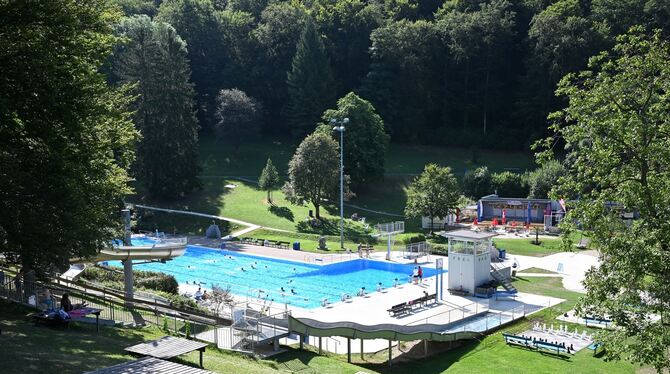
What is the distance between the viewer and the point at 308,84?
73000mm

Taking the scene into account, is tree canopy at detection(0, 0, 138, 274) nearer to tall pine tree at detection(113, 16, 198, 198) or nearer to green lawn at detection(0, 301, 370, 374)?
green lawn at detection(0, 301, 370, 374)

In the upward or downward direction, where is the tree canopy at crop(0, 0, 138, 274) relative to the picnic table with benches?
upward

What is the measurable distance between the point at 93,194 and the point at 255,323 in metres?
6.44

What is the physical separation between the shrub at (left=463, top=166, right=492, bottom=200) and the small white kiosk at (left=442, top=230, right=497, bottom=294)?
25322mm

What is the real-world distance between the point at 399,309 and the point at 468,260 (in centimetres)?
529

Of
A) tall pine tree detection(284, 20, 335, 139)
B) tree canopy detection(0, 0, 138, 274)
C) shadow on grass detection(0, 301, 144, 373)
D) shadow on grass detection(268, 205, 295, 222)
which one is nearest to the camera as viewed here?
shadow on grass detection(0, 301, 144, 373)

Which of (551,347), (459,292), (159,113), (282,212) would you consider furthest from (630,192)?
(159,113)

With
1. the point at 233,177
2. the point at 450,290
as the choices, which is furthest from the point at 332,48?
the point at 450,290

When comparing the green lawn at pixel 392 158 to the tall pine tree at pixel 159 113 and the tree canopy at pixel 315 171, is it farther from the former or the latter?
the tree canopy at pixel 315 171

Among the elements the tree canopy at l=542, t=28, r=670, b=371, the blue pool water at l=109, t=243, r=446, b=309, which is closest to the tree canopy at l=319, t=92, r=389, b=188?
the blue pool water at l=109, t=243, r=446, b=309

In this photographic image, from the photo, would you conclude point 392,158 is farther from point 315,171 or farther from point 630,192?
point 630,192

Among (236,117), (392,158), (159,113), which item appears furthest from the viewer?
(392,158)

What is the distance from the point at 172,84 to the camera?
57.0 meters

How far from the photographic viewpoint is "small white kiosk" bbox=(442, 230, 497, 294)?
106 feet
